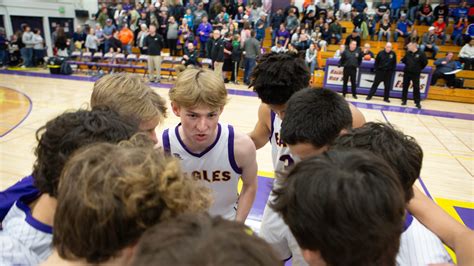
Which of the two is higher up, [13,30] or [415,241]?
[13,30]

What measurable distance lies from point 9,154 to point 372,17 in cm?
1665

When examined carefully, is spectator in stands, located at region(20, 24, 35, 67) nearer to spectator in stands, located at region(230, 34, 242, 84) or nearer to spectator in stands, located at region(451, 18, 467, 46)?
spectator in stands, located at region(230, 34, 242, 84)

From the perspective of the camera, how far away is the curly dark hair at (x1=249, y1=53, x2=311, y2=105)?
2355 mm

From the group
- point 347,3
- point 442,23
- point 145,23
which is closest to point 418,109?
point 442,23

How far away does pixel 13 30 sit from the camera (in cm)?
1814

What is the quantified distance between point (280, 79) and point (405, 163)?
1229 mm

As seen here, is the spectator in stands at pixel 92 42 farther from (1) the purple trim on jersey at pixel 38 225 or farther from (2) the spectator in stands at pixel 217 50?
(1) the purple trim on jersey at pixel 38 225

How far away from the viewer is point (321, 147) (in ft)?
5.54

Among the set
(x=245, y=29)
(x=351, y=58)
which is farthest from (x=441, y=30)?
(x=245, y=29)

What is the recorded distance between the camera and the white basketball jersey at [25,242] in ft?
4.02

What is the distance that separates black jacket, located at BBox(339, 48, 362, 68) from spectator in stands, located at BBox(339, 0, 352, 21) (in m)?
7.41

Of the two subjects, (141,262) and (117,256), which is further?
(117,256)

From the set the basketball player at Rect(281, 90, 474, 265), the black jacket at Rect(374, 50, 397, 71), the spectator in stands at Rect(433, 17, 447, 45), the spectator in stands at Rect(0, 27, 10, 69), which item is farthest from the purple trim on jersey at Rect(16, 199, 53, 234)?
the spectator in stands at Rect(0, 27, 10, 69)

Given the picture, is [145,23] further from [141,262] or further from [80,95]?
[141,262]
